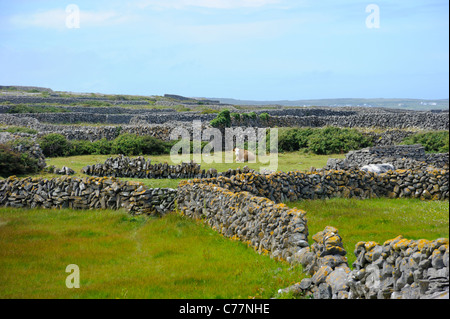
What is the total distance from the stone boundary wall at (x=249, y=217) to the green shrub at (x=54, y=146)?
18.0m

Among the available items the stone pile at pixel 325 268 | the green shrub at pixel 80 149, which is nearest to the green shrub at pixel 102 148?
the green shrub at pixel 80 149

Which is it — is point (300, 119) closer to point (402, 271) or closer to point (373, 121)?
point (373, 121)

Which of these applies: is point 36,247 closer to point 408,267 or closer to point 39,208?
point 39,208

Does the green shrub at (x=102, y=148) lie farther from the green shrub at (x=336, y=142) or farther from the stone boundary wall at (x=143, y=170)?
the green shrub at (x=336, y=142)

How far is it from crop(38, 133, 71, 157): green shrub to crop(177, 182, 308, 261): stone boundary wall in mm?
18006

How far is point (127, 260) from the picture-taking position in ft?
35.7

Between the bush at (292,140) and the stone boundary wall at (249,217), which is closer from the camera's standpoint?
the stone boundary wall at (249,217)

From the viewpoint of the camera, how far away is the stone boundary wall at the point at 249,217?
9.92m

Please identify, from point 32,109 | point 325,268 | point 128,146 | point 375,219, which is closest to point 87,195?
point 375,219

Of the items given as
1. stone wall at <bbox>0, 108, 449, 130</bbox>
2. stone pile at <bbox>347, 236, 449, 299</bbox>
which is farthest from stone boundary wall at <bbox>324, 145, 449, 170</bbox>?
stone pile at <bbox>347, 236, 449, 299</bbox>

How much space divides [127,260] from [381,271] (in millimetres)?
6624

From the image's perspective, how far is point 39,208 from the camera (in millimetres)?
16719

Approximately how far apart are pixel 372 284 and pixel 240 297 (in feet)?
8.59
